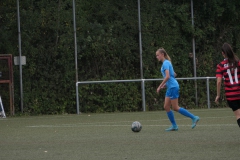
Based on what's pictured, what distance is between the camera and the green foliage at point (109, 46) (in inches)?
1069

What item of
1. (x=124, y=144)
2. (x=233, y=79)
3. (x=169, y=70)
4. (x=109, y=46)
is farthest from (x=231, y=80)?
(x=109, y=46)

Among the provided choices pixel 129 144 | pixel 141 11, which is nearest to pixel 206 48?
pixel 141 11

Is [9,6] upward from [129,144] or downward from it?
upward

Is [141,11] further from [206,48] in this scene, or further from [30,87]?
[30,87]

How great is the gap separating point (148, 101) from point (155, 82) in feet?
2.80

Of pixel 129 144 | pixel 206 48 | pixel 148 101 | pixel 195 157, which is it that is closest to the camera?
pixel 195 157

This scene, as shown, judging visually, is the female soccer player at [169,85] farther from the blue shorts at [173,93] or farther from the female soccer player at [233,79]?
the female soccer player at [233,79]

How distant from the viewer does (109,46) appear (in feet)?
94.7

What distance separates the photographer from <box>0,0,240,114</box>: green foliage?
27.1m

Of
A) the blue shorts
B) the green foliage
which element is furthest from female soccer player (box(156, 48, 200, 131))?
the green foliage

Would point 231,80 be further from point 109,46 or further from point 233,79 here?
point 109,46

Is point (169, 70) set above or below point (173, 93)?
above

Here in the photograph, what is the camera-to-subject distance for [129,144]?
40.1 feet

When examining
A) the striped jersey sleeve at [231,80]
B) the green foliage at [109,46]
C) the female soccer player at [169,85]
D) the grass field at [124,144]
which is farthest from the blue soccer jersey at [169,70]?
the green foliage at [109,46]
